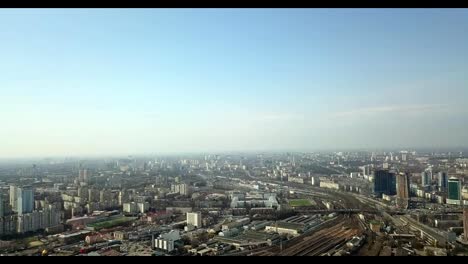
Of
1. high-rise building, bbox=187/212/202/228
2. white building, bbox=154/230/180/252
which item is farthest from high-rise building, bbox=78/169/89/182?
white building, bbox=154/230/180/252

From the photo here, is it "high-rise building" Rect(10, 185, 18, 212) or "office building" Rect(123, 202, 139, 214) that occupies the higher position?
"high-rise building" Rect(10, 185, 18, 212)

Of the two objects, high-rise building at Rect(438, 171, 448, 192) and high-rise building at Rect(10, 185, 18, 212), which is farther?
high-rise building at Rect(438, 171, 448, 192)

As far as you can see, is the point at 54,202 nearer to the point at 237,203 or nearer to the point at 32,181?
the point at 32,181

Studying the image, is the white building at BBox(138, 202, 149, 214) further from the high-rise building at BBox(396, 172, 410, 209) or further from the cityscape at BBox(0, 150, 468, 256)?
the high-rise building at BBox(396, 172, 410, 209)

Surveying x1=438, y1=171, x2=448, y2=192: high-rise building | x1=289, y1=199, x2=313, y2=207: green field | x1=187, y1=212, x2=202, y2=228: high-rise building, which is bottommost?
x1=289, y1=199, x2=313, y2=207: green field

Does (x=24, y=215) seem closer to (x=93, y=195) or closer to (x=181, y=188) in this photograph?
(x=93, y=195)

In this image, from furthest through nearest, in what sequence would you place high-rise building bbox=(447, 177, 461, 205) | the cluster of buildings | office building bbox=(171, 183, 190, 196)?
office building bbox=(171, 183, 190, 196) → high-rise building bbox=(447, 177, 461, 205) → the cluster of buildings

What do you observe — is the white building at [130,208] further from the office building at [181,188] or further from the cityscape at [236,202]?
the office building at [181,188]

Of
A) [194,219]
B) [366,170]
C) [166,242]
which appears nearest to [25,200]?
[194,219]
